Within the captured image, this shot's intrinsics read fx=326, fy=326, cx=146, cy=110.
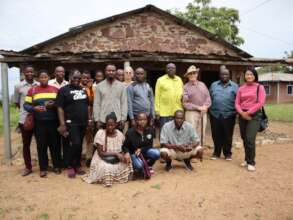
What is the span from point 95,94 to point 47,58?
3.00 m

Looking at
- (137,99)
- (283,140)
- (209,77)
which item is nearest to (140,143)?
(137,99)

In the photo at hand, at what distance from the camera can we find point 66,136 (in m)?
5.33

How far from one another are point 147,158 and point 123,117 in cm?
79

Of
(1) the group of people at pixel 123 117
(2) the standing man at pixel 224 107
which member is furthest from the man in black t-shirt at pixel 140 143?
(2) the standing man at pixel 224 107

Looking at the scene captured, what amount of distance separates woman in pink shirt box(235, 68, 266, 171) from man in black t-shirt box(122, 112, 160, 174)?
5.37 feet

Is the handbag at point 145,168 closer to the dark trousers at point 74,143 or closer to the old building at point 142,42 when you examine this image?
the dark trousers at point 74,143

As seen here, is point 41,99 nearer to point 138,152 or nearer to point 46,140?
point 46,140

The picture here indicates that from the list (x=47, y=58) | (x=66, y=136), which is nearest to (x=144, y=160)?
(x=66, y=136)

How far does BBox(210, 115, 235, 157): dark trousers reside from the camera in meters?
6.13

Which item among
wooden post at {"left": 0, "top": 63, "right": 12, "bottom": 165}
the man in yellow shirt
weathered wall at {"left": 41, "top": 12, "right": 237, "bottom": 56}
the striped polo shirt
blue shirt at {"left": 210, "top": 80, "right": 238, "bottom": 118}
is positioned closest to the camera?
the striped polo shirt

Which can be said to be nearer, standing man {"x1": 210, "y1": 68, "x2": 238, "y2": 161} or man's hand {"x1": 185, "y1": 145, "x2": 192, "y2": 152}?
man's hand {"x1": 185, "y1": 145, "x2": 192, "y2": 152}

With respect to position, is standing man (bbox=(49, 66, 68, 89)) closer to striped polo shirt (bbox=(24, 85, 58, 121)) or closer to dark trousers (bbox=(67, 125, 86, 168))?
striped polo shirt (bbox=(24, 85, 58, 121))

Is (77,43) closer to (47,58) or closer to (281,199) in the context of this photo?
(47,58)

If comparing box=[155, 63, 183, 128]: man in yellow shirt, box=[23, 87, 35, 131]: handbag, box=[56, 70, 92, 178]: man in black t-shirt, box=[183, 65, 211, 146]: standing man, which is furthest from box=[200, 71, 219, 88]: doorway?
box=[23, 87, 35, 131]: handbag
